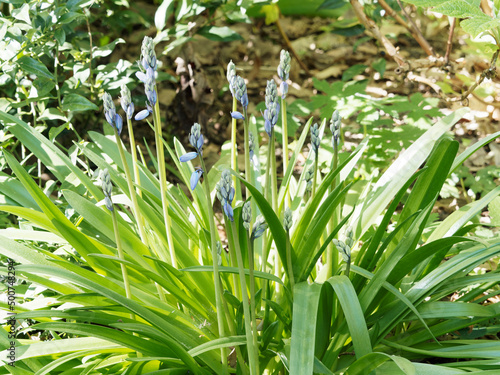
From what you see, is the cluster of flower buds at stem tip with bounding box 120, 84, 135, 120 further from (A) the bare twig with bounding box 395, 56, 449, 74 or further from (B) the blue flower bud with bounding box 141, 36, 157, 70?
(A) the bare twig with bounding box 395, 56, 449, 74

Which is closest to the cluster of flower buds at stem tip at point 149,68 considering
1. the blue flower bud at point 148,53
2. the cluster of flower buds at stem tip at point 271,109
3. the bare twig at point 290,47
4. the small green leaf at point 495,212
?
the blue flower bud at point 148,53

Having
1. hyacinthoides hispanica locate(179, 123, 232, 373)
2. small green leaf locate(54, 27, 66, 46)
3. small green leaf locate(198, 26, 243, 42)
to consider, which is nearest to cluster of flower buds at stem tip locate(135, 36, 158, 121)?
hyacinthoides hispanica locate(179, 123, 232, 373)

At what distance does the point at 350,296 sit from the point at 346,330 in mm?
154

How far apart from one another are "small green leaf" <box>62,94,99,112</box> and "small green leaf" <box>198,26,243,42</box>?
0.96m

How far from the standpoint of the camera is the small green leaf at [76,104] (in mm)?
1803

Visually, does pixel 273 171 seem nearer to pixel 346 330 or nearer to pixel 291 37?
pixel 346 330

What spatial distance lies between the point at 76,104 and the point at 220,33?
39.3 inches

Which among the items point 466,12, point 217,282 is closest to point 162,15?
point 466,12

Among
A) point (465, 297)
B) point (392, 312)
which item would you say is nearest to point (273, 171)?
point (392, 312)

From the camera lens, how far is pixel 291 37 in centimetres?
375

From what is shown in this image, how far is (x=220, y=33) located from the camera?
8.28 feet

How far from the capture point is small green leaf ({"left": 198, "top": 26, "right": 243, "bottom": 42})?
2.51 meters

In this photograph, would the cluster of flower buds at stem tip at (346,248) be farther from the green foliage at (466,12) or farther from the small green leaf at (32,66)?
the small green leaf at (32,66)

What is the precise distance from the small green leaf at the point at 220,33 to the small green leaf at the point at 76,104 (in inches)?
37.8
